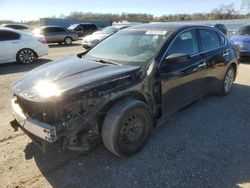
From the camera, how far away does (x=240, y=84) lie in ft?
23.8

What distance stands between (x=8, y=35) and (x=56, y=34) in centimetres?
1059

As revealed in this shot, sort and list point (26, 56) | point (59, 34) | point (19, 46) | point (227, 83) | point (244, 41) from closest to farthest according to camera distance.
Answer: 1. point (227, 83)
2. point (244, 41)
3. point (19, 46)
4. point (26, 56)
5. point (59, 34)

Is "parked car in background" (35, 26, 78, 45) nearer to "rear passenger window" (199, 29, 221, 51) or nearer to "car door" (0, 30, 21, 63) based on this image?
"car door" (0, 30, 21, 63)

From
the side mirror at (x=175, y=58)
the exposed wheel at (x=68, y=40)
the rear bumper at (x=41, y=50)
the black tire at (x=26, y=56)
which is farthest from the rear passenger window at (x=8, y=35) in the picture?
the exposed wheel at (x=68, y=40)

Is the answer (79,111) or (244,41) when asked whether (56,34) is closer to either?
(244,41)

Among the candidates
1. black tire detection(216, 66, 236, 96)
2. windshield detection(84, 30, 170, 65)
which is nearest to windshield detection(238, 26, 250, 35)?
black tire detection(216, 66, 236, 96)

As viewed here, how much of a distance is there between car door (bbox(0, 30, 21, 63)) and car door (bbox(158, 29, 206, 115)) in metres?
7.89

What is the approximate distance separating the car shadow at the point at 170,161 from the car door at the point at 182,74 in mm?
484

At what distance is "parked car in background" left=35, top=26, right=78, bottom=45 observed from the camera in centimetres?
2039

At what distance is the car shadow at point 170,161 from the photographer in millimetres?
3201

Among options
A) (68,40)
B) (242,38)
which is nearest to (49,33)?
(68,40)

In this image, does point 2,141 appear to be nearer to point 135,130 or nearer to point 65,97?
point 65,97

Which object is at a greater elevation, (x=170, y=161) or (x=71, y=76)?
(x=71, y=76)

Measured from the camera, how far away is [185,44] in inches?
178
